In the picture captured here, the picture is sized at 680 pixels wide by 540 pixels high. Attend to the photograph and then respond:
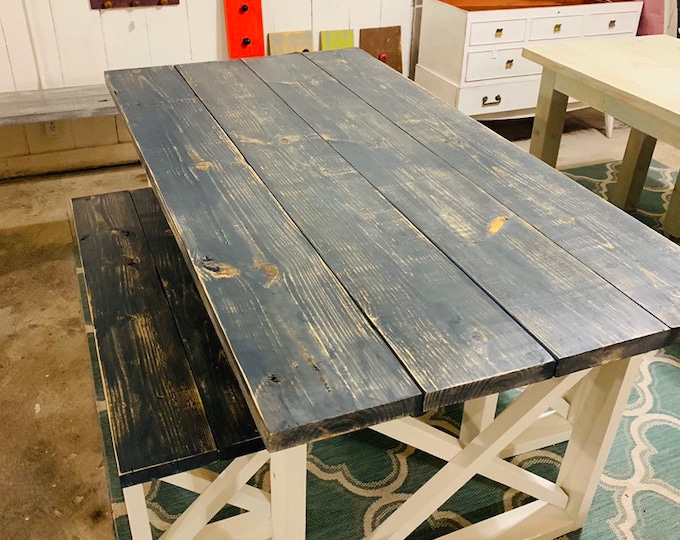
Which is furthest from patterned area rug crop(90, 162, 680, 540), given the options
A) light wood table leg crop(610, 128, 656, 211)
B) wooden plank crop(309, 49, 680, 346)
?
light wood table leg crop(610, 128, 656, 211)

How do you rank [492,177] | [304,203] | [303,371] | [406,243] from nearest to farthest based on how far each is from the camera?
[303,371] < [406,243] < [304,203] < [492,177]

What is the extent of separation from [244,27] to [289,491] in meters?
2.45

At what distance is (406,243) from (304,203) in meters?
0.23

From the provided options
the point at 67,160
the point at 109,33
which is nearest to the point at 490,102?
the point at 109,33

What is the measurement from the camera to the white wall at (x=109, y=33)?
8.91 feet

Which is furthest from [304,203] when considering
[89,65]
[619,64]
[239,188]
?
[89,65]

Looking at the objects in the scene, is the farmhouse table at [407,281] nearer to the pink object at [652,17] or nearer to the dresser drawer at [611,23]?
the dresser drawer at [611,23]

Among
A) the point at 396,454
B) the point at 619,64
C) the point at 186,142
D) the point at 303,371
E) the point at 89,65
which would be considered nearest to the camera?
the point at 303,371

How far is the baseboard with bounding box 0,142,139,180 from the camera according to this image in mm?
3006

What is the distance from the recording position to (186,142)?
5.00 feet

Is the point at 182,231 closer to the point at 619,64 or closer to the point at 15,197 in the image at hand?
the point at 619,64

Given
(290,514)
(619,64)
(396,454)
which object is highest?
(619,64)

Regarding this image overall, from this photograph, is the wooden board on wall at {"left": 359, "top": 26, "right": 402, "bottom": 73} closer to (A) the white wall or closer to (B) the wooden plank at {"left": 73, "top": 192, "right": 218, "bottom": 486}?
(A) the white wall

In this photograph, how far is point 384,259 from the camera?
1.10 m
